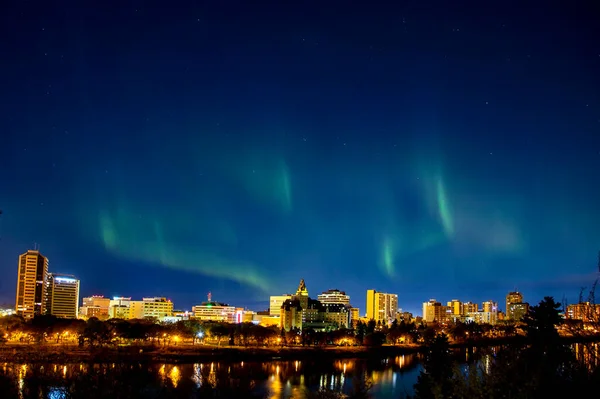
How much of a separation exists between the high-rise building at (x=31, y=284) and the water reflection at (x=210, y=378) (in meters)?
105

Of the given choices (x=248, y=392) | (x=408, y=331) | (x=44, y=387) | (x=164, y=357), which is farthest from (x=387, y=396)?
(x=408, y=331)

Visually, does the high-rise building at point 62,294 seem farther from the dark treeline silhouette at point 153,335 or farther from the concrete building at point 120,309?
the dark treeline silhouette at point 153,335

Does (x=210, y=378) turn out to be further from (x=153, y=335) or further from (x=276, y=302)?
(x=276, y=302)

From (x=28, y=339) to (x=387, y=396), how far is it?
50.1m

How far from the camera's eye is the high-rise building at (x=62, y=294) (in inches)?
5945

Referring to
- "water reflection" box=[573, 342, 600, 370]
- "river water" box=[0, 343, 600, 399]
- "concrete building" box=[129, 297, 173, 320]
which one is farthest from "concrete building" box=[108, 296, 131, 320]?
"water reflection" box=[573, 342, 600, 370]

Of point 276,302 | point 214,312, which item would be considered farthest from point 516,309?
point 214,312

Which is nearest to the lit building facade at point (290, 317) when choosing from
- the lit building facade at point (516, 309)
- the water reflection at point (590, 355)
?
the lit building facade at point (516, 309)

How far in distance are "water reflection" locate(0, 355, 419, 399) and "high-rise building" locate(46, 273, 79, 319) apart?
11676 centimetres

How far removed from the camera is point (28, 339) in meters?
65.9

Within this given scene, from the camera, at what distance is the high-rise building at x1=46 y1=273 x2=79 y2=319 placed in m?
151

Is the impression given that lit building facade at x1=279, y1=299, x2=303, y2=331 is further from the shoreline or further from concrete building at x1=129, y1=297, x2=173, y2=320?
concrete building at x1=129, y1=297, x2=173, y2=320

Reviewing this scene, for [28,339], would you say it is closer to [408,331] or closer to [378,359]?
[378,359]

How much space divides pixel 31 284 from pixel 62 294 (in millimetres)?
16639
